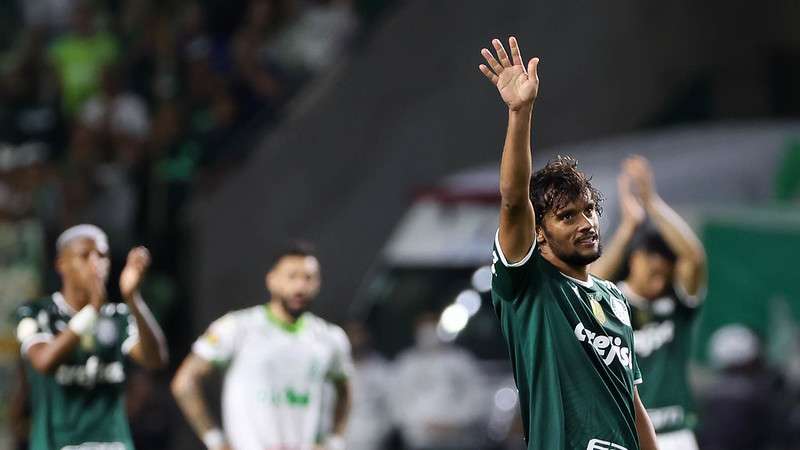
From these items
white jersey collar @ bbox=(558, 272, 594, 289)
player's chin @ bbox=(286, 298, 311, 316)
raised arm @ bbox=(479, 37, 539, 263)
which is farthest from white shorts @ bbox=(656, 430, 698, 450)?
raised arm @ bbox=(479, 37, 539, 263)

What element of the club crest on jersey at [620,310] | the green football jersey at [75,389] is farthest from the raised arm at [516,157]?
the green football jersey at [75,389]

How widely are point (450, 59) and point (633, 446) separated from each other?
A: 43.1 ft

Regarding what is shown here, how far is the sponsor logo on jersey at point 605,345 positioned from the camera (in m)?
6.67

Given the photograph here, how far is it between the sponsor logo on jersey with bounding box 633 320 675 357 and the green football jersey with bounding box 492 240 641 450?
375 cm

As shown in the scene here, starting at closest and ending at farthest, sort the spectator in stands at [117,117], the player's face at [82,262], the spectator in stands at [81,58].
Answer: the player's face at [82,262], the spectator in stands at [117,117], the spectator in stands at [81,58]

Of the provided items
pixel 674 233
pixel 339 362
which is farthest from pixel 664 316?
pixel 339 362

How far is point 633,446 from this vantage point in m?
6.72

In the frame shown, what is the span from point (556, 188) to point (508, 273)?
14.8 inches

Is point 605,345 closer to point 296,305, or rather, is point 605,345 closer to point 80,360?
point 80,360

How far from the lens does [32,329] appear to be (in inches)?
367

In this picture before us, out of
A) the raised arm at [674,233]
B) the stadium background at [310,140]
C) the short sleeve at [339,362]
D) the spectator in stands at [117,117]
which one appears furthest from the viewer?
the spectator in stands at [117,117]

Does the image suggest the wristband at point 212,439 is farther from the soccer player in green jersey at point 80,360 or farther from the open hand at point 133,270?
the open hand at point 133,270

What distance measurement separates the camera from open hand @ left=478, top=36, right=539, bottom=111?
6.30 meters

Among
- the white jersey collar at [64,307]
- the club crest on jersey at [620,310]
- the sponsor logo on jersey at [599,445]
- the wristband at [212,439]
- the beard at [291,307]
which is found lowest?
the sponsor logo on jersey at [599,445]
